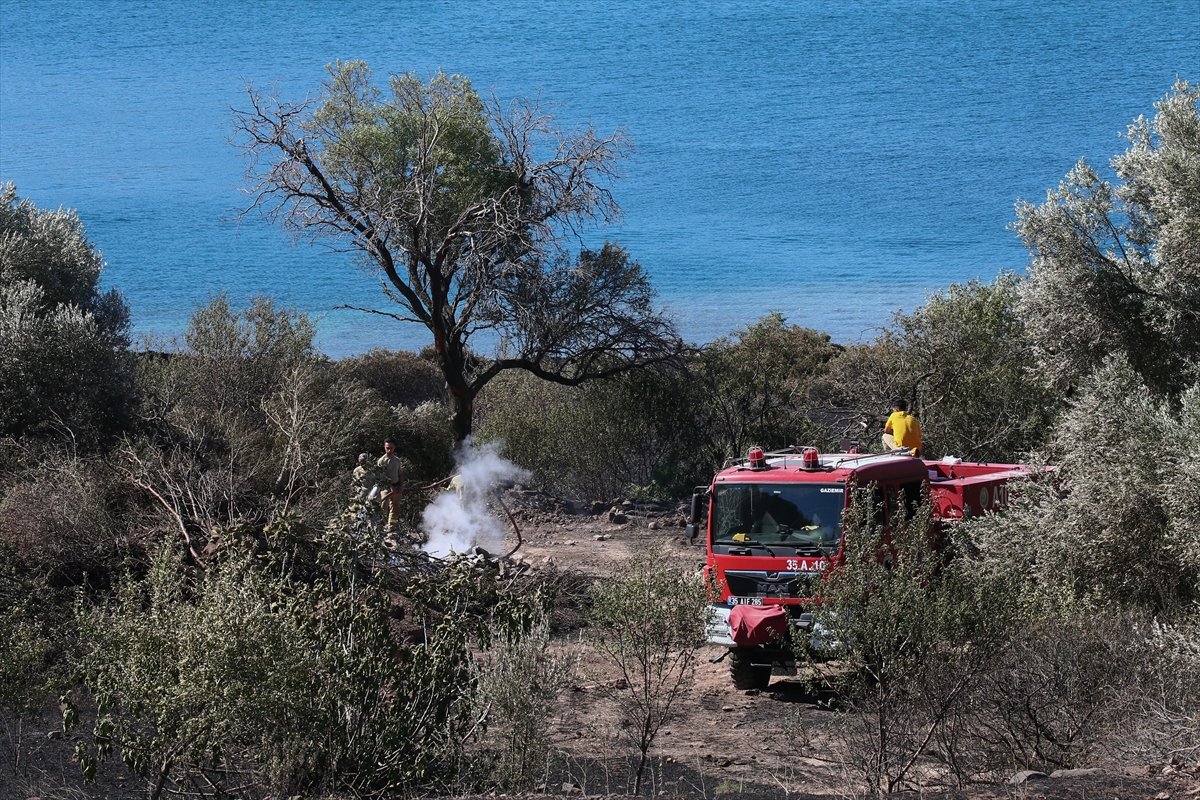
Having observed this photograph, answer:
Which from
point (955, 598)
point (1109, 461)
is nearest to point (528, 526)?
point (1109, 461)

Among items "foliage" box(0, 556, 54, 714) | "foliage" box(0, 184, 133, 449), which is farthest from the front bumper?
"foliage" box(0, 184, 133, 449)

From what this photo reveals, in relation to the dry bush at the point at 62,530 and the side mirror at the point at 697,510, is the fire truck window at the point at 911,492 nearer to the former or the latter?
the side mirror at the point at 697,510

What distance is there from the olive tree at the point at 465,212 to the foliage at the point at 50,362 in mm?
6130

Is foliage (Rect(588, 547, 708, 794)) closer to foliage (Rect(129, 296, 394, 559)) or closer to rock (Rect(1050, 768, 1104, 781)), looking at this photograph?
rock (Rect(1050, 768, 1104, 781))

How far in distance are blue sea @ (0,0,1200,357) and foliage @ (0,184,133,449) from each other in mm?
10595

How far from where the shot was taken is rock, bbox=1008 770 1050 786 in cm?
883

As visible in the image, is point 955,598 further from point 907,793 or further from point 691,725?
point 691,725

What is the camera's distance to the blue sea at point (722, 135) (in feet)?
293

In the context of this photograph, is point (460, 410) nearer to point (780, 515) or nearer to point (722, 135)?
point (780, 515)

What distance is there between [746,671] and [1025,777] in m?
5.27

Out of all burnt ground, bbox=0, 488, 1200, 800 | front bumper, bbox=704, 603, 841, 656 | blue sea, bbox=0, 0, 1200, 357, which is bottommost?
burnt ground, bbox=0, 488, 1200, 800

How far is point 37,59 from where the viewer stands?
191 m

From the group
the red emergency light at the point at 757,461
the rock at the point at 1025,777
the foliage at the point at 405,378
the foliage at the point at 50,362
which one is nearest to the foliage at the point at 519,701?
the rock at the point at 1025,777

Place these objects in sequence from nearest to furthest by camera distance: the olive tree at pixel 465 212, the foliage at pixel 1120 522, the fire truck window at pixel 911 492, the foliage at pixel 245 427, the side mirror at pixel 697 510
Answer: the foliage at pixel 1120 522
the side mirror at pixel 697 510
the fire truck window at pixel 911 492
the foliage at pixel 245 427
the olive tree at pixel 465 212
